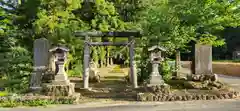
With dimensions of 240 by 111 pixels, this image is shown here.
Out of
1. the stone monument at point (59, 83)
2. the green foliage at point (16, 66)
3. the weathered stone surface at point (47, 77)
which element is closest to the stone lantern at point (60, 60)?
the stone monument at point (59, 83)

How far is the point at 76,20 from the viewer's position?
21.5 metres

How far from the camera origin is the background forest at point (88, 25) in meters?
16.9

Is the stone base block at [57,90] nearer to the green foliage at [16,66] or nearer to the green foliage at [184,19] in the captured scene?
the green foliage at [16,66]

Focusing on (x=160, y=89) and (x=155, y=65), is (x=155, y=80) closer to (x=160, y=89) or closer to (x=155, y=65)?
(x=160, y=89)

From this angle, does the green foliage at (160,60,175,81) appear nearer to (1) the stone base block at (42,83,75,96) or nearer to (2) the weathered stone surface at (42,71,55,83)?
(2) the weathered stone surface at (42,71,55,83)

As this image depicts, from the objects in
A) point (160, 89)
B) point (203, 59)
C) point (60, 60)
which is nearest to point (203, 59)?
point (203, 59)

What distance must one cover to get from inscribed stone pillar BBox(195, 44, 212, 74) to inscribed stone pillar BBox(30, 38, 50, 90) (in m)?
6.67

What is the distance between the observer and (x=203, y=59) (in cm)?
1435

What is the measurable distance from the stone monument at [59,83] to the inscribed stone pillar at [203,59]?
572 cm

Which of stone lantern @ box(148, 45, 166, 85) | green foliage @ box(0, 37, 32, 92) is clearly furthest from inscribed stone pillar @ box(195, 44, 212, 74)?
green foliage @ box(0, 37, 32, 92)

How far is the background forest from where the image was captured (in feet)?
55.5

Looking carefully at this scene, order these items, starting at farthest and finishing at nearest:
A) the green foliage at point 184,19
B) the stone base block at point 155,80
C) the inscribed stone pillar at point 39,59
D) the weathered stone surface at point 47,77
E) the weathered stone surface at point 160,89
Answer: the green foliage at point 184,19
the weathered stone surface at point 47,77
the inscribed stone pillar at point 39,59
the stone base block at point 155,80
the weathered stone surface at point 160,89

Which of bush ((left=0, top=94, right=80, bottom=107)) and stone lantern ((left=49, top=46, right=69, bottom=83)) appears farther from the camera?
stone lantern ((left=49, top=46, right=69, bottom=83))

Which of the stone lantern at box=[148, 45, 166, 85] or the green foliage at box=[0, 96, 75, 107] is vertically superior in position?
the stone lantern at box=[148, 45, 166, 85]
